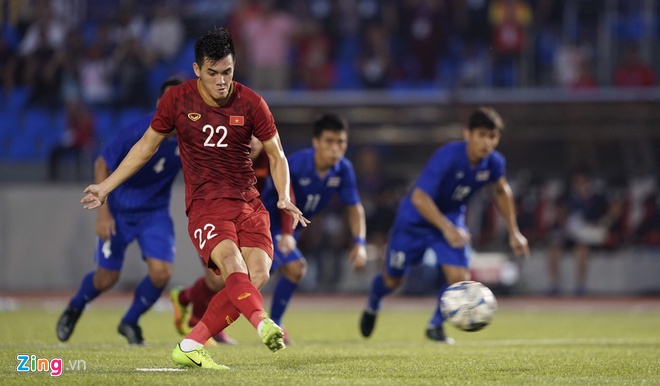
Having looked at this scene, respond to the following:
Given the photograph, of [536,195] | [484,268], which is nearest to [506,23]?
[536,195]

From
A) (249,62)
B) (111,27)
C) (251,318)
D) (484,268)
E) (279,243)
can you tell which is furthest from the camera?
(111,27)

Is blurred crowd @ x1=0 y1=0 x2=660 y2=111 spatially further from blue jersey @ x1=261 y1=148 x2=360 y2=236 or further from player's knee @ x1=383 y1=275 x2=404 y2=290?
blue jersey @ x1=261 y1=148 x2=360 y2=236

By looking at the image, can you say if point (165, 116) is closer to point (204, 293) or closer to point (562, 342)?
point (204, 293)

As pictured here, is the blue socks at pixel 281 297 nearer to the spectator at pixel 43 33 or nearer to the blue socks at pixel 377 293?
the blue socks at pixel 377 293

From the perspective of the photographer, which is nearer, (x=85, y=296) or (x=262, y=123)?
(x=262, y=123)

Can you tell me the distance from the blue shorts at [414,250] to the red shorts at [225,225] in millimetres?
3705

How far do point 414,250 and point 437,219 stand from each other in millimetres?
933

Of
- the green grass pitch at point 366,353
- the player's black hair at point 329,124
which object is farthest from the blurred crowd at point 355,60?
the player's black hair at point 329,124

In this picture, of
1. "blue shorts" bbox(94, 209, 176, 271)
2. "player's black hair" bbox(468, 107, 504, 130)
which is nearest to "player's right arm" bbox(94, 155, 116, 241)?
"blue shorts" bbox(94, 209, 176, 271)

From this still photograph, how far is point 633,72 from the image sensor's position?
1991cm

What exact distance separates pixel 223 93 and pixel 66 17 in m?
17.1

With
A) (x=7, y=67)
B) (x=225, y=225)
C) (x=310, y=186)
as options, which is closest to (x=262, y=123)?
(x=225, y=225)

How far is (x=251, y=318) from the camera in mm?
7043

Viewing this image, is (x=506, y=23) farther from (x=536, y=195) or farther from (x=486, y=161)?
(x=486, y=161)
